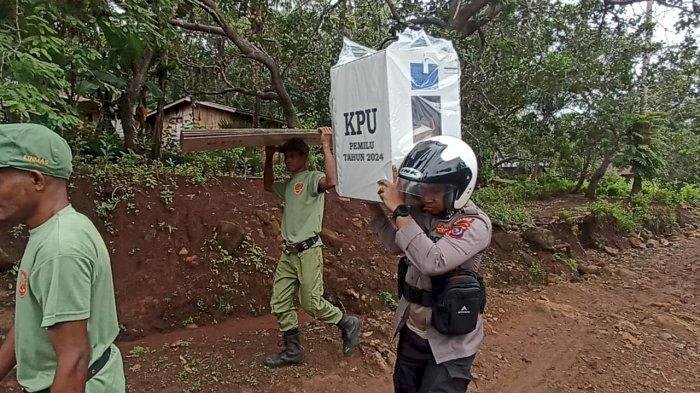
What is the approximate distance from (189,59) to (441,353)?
23.8 ft

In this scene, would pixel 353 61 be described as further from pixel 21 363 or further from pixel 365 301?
pixel 365 301

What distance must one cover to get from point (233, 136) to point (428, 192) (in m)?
1.34

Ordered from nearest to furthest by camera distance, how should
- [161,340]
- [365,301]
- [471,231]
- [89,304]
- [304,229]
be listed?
1. [89,304]
2. [471,231]
3. [304,229]
4. [161,340]
5. [365,301]

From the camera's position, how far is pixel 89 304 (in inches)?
63.6

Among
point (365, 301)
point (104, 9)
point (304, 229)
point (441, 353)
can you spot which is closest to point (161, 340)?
point (304, 229)

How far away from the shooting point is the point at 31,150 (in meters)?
1.57

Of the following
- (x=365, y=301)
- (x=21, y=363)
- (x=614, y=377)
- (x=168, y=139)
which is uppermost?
(x=168, y=139)

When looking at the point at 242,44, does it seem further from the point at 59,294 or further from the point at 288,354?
the point at 59,294

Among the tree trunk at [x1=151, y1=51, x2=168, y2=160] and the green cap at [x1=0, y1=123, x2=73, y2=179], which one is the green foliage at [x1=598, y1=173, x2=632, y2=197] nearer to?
the tree trunk at [x1=151, y1=51, x2=168, y2=160]

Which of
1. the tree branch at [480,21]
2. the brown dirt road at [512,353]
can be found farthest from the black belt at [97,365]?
the tree branch at [480,21]

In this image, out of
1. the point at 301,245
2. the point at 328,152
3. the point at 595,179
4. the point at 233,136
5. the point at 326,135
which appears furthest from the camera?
the point at 595,179

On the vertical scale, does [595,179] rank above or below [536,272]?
above

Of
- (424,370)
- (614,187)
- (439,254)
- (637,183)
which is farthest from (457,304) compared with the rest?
(614,187)

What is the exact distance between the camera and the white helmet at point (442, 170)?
2209 millimetres
